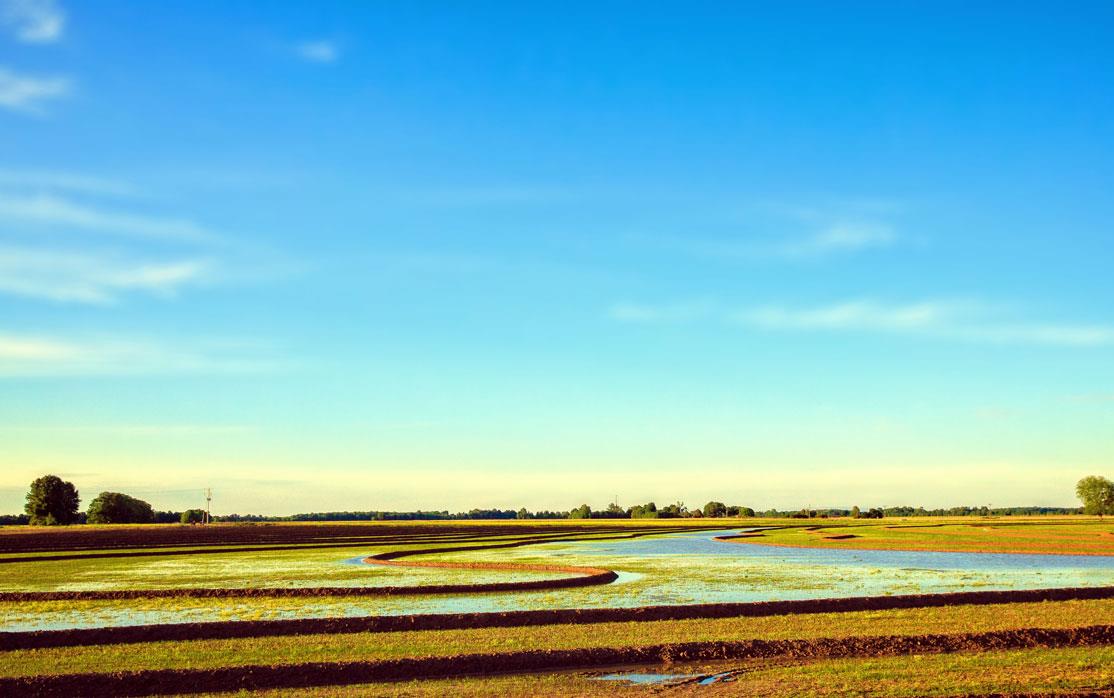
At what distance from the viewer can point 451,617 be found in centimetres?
2431

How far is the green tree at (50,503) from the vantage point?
158 meters

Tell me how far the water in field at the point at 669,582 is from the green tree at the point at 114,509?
13012 cm

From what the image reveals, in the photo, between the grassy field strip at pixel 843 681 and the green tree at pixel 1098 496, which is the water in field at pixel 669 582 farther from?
the green tree at pixel 1098 496

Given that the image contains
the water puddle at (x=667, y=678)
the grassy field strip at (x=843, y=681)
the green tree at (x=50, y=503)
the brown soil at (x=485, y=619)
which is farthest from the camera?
the green tree at (x=50, y=503)

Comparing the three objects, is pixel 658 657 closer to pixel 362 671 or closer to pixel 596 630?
pixel 596 630

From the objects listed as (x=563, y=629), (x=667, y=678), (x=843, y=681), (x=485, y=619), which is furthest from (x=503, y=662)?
(x=843, y=681)

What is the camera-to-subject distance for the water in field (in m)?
27.4

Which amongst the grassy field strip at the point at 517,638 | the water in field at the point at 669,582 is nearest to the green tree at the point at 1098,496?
the water in field at the point at 669,582

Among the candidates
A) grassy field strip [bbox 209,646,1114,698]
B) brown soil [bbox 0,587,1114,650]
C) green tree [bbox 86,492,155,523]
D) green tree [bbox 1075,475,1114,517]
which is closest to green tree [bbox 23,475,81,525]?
green tree [bbox 86,492,155,523]

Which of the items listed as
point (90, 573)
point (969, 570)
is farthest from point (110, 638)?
point (969, 570)

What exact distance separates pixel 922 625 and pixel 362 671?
45.8 ft

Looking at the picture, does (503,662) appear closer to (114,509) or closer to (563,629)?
(563,629)

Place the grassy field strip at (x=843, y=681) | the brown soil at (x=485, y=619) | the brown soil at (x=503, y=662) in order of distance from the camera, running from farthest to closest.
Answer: the brown soil at (x=485, y=619), the brown soil at (x=503, y=662), the grassy field strip at (x=843, y=681)

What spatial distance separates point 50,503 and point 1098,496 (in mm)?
202721
